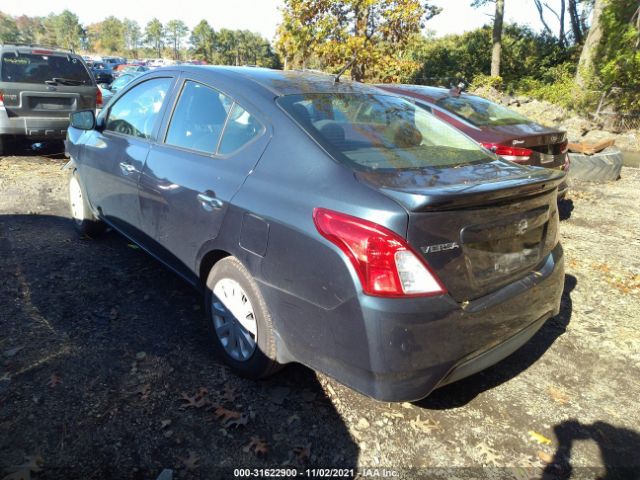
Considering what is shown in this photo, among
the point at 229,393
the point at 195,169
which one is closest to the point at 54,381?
the point at 229,393

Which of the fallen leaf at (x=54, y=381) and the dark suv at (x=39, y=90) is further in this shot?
the dark suv at (x=39, y=90)

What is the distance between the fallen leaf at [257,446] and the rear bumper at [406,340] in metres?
0.46

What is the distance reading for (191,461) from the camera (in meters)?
2.28

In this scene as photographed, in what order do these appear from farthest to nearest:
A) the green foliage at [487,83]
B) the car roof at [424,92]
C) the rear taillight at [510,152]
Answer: the green foliage at [487,83] < the car roof at [424,92] < the rear taillight at [510,152]

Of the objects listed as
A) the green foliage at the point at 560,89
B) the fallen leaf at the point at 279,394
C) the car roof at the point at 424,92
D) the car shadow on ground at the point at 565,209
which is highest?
the green foliage at the point at 560,89

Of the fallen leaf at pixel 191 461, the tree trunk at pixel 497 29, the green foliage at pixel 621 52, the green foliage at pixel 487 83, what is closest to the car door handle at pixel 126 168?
the fallen leaf at pixel 191 461

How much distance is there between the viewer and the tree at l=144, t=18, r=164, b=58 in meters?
97.7

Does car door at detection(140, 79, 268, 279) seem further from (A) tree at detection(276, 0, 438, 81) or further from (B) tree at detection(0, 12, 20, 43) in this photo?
(B) tree at detection(0, 12, 20, 43)

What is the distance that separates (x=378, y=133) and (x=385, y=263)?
1.12m

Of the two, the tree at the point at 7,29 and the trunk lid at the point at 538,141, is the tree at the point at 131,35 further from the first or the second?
the trunk lid at the point at 538,141

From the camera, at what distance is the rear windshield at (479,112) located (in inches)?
231

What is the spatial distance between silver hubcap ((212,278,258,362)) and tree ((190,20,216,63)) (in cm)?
8216

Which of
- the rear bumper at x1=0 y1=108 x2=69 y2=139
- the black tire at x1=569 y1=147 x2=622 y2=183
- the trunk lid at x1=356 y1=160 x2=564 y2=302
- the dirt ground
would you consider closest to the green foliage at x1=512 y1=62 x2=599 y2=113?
the black tire at x1=569 y1=147 x2=622 y2=183

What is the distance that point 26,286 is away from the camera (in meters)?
3.86
